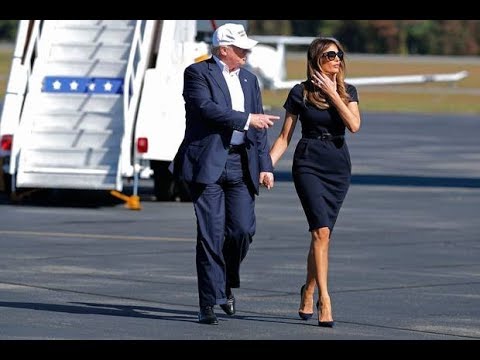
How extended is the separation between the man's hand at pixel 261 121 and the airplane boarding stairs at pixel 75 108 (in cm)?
844

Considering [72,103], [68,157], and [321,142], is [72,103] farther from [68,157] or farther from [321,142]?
[321,142]

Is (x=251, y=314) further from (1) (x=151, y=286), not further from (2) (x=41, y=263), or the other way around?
(2) (x=41, y=263)

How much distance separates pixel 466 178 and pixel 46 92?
7883 millimetres

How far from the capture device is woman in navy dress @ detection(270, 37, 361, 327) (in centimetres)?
1027

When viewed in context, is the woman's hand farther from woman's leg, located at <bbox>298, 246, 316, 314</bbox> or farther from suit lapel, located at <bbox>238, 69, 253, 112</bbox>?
woman's leg, located at <bbox>298, 246, 316, 314</bbox>

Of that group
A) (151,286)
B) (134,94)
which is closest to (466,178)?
(134,94)

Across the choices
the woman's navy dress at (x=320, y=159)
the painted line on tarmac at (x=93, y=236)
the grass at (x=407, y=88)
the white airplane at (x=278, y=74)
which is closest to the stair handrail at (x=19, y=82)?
the painted line on tarmac at (x=93, y=236)

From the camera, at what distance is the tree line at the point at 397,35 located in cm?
10406

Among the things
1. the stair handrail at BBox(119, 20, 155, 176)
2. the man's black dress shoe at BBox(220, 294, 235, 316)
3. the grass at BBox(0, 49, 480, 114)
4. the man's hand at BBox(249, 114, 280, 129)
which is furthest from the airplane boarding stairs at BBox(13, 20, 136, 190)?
the grass at BBox(0, 49, 480, 114)

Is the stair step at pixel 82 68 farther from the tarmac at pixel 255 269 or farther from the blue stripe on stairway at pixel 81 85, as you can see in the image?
the tarmac at pixel 255 269

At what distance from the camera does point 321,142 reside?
412 inches

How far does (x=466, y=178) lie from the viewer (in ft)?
80.2

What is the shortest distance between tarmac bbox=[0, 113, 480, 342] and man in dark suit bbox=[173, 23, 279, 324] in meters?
0.42
